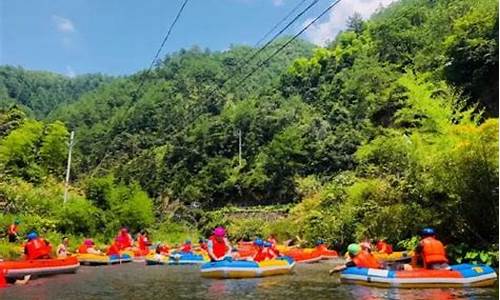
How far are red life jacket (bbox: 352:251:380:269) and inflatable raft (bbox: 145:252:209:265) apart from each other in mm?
11253

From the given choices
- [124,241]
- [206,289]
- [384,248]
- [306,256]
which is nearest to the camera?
[206,289]

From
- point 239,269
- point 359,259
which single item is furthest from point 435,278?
point 239,269

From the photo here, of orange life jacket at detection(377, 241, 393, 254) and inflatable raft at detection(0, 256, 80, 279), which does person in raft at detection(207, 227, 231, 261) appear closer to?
inflatable raft at detection(0, 256, 80, 279)

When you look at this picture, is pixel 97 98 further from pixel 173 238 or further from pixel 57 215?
pixel 57 215

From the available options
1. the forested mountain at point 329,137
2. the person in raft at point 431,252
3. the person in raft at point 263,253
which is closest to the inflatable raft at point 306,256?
the forested mountain at point 329,137

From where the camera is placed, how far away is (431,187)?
1795cm

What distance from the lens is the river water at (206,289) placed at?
12617 mm

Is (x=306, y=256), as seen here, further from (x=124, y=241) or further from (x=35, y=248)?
(x=35, y=248)

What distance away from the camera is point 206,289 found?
1438 centimetres

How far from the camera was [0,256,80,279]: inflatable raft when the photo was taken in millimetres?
16609

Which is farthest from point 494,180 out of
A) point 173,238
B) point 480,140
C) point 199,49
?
point 199,49

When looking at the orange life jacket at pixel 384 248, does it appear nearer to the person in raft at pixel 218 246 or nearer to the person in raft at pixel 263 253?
the person in raft at pixel 263 253

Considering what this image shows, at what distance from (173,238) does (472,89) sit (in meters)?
24.4

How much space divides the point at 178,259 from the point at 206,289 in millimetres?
10740
